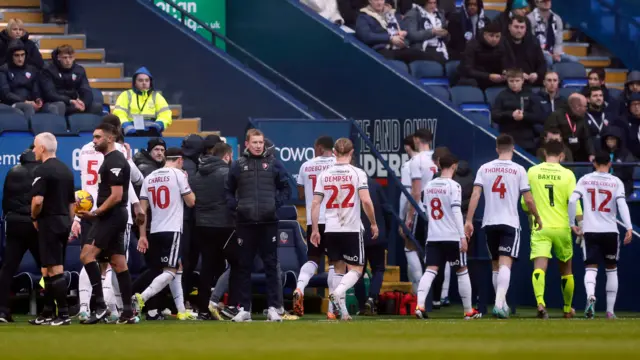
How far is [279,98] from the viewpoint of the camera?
2134cm

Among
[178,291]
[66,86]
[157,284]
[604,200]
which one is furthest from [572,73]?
[157,284]

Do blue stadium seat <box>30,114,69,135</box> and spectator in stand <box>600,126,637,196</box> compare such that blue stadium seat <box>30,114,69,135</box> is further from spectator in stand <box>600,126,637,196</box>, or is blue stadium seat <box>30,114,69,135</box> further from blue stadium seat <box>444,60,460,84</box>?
spectator in stand <box>600,126,637,196</box>

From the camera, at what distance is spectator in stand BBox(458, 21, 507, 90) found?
22250mm

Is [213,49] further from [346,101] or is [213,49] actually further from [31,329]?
[31,329]

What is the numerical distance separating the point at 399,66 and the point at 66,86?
4.98 m

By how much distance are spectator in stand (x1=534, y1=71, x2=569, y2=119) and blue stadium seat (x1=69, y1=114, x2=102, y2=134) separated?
244 inches

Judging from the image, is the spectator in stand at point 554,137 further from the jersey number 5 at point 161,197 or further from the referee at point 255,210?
the jersey number 5 at point 161,197

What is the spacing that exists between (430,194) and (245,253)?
8.71 ft

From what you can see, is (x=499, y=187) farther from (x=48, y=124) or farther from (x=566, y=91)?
(x=566, y=91)

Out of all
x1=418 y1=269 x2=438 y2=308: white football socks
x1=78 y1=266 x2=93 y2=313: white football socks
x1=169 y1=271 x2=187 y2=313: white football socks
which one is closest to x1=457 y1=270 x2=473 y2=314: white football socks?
x1=418 y1=269 x2=438 y2=308: white football socks

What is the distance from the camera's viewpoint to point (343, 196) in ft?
52.8

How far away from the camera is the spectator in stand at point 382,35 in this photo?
2261cm

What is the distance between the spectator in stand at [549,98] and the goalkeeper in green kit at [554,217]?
3.81 meters

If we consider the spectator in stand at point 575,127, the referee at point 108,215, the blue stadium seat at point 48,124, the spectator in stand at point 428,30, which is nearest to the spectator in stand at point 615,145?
the spectator in stand at point 575,127
